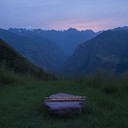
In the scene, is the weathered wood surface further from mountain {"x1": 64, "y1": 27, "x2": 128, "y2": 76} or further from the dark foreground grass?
mountain {"x1": 64, "y1": 27, "x2": 128, "y2": 76}

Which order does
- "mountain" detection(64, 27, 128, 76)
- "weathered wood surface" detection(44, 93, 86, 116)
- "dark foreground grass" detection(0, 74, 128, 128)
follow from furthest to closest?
1. "mountain" detection(64, 27, 128, 76)
2. "weathered wood surface" detection(44, 93, 86, 116)
3. "dark foreground grass" detection(0, 74, 128, 128)

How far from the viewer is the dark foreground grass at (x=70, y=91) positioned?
20.7 ft

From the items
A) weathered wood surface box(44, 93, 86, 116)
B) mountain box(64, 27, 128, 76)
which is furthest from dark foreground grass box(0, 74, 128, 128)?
mountain box(64, 27, 128, 76)

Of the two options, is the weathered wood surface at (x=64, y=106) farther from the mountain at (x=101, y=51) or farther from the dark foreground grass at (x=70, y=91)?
the mountain at (x=101, y=51)

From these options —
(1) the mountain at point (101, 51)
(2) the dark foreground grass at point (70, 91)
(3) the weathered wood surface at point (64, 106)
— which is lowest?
(1) the mountain at point (101, 51)

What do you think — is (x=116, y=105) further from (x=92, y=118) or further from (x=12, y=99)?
(x=12, y=99)

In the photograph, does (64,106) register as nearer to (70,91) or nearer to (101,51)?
(70,91)

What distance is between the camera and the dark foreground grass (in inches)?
249

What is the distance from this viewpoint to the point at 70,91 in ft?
32.0

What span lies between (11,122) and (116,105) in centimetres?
255

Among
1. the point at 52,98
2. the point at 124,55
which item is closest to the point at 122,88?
the point at 52,98

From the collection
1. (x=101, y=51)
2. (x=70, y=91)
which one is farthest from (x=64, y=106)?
(x=101, y=51)

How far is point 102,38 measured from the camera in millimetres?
141250

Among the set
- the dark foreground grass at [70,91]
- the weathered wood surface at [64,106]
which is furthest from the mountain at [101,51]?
the weathered wood surface at [64,106]
